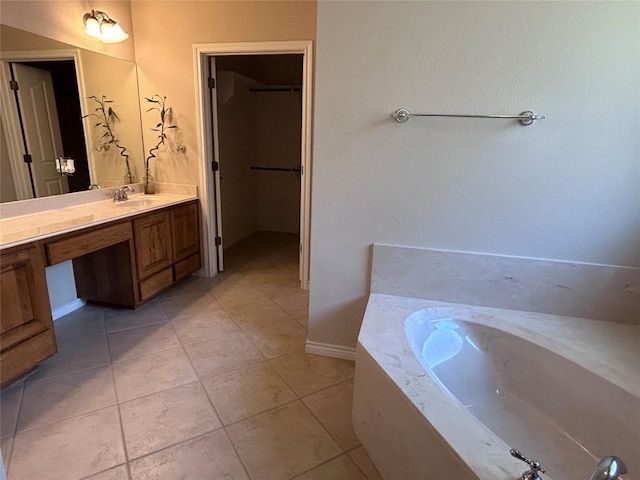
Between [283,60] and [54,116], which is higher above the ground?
[283,60]

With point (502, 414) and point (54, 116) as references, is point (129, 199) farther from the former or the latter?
point (502, 414)

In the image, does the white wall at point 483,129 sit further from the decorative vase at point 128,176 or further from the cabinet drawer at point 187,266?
the decorative vase at point 128,176

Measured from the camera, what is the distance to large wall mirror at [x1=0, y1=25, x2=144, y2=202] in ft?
6.73

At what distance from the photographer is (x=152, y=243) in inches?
103

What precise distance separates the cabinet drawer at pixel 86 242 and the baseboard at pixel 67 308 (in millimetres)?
725

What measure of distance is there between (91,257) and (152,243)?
429 mm

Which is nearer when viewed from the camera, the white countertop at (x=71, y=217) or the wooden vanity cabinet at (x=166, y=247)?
the white countertop at (x=71, y=217)

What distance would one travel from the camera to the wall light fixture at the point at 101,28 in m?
2.48

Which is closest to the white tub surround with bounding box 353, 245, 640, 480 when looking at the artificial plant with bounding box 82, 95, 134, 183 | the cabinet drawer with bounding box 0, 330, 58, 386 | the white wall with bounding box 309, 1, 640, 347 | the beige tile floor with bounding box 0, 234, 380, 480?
the white wall with bounding box 309, 1, 640, 347

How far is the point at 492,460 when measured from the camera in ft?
3.07

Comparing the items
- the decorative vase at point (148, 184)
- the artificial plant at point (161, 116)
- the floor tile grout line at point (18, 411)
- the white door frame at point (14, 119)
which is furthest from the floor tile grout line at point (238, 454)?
the artificial plant at point (161, 116)

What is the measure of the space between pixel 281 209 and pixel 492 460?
4420 millimetres

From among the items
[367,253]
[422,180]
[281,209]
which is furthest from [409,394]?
[281,209]

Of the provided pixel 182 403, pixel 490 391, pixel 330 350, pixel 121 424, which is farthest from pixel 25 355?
pixel 490 391
